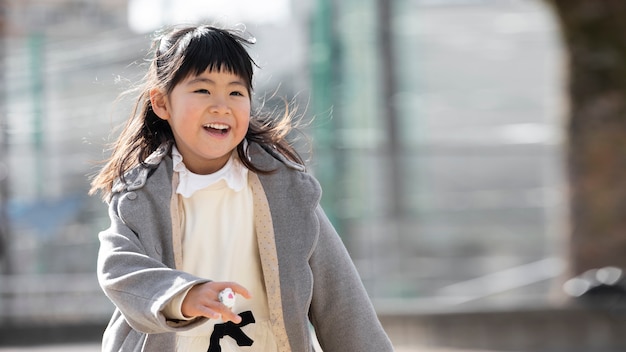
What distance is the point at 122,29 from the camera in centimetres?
1089

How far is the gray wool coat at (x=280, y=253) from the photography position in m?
3.11

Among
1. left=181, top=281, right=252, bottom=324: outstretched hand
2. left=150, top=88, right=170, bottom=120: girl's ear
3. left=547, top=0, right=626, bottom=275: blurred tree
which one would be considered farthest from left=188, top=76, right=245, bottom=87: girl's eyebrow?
left=547, top=0, right=626, bottom=275: blurred tree

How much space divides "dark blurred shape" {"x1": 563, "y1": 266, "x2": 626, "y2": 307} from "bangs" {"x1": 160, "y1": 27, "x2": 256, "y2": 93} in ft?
22.9

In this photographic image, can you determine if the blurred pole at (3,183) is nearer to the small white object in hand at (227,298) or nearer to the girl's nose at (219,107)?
the girl's nose at (219,107)

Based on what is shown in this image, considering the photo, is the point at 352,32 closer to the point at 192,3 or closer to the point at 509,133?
the point at 192,3

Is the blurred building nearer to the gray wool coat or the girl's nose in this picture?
the gray wool coat

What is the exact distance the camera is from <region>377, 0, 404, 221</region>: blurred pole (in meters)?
11.0

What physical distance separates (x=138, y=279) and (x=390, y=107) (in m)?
9.17

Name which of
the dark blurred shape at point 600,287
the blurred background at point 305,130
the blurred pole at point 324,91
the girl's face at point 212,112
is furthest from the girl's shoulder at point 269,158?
the blurred pole at point 324,91

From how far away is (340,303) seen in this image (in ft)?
10.7

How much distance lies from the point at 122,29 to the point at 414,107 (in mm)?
2496

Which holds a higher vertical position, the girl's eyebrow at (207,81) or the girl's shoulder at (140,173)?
the girl's eyebrow at (207,81)

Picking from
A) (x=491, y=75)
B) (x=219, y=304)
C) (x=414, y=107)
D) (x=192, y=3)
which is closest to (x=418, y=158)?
(x=414, y=107)

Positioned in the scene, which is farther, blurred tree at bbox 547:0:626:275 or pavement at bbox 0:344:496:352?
blurred tree at bbox 547:0:626:275
